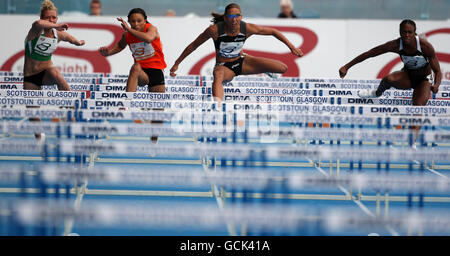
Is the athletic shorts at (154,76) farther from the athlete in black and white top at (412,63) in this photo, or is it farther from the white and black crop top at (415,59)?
the white and black crop top at (415,59)

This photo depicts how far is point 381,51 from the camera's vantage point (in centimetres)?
755

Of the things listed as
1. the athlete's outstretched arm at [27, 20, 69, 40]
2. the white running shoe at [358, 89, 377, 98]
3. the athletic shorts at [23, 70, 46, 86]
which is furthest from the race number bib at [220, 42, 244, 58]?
the athletic shorts at [23, 70, 46, 86]

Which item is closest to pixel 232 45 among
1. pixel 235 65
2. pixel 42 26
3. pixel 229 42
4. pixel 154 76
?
pixel 229 42

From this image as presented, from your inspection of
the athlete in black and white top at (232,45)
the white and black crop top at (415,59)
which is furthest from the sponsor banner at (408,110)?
the white and black crop top at (415,59)

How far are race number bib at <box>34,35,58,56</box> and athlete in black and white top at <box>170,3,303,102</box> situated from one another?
163cm

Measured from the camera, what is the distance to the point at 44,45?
7332 mm

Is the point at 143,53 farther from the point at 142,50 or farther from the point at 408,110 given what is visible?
the point at 408,110

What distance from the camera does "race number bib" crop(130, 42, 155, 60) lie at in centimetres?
741

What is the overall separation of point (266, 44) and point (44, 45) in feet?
24.8

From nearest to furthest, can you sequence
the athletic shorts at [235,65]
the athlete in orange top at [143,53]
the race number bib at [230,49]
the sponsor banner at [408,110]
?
the sponsor banner at [408,110] → the athlete in orange top at [143,53] → the race number bib at [230,49] → the athletic shorts at [235,65]

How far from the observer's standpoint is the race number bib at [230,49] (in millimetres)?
7586

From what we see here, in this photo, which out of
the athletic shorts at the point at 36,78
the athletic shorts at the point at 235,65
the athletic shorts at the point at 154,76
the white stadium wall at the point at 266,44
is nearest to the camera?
the athletic shorts at the point at 36,78

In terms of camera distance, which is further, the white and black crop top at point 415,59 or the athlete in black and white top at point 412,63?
the white and black crop top at point 415,59
